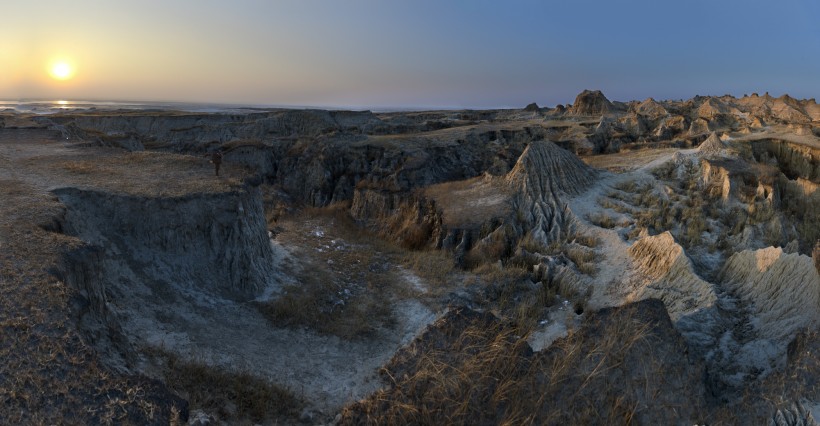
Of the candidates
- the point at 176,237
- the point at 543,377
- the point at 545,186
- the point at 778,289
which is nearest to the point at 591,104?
the point at 545,186

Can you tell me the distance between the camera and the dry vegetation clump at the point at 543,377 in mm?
4824

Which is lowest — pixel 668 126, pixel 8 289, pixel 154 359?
pixel 154 359

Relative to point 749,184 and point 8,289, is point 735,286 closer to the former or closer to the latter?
point 749,184

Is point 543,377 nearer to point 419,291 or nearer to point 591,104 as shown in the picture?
point 419,291

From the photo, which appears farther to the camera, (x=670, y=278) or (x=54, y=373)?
(x=670, y=278)

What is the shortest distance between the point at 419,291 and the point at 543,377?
7950mm

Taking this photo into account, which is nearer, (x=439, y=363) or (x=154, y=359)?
(x=439, y=363)

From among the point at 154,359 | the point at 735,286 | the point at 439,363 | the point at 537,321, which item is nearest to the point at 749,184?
the point at 735,286

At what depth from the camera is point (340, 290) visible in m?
13.0

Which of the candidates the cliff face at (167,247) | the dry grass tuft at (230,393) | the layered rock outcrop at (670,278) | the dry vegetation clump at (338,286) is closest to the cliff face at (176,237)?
the cliff face at (167,247)

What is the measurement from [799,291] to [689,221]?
702 centimetres

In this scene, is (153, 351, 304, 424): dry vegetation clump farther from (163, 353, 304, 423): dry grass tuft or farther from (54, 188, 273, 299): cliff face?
(54, 188, 273, 299): cliff face

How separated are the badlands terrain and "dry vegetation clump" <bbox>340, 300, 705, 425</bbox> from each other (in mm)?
30

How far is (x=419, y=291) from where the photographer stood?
1328 centimetres
